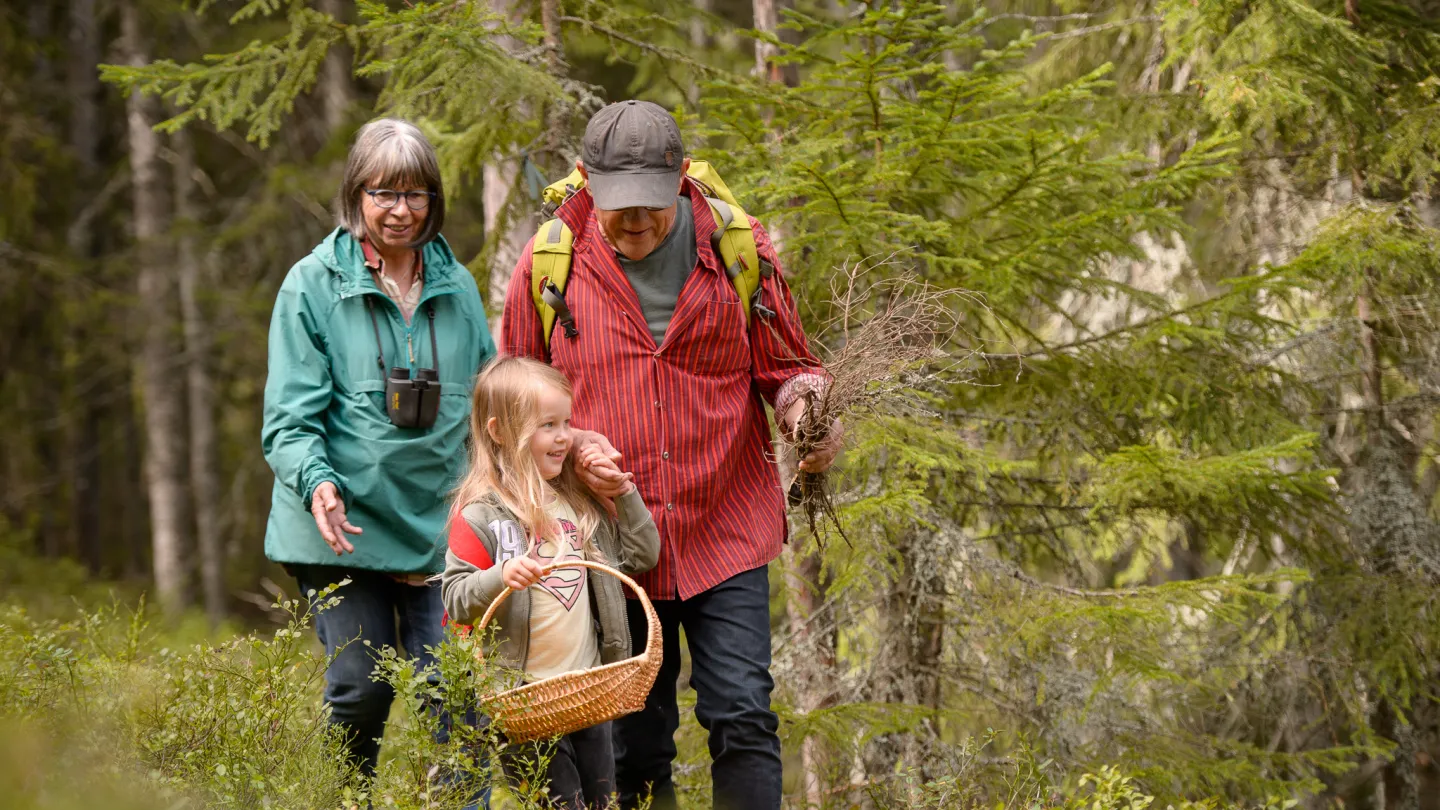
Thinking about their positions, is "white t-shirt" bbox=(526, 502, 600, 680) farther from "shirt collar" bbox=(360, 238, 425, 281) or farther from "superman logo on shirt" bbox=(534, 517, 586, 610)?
"shirt collar" bbox=(360, 238, 425, 281)

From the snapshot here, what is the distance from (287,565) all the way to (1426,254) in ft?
17.6

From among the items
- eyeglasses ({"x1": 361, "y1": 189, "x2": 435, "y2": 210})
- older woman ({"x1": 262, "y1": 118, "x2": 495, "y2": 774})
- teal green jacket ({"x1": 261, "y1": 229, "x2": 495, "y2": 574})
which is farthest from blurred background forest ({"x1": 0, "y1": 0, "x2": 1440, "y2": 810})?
eyeglasses ({"x1": 361, "y1": 189, "x2": 435, "y2": 210})

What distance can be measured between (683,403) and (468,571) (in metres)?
0.81

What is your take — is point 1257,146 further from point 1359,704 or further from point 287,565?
point 287,565

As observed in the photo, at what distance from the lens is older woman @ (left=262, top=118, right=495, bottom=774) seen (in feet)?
13.0

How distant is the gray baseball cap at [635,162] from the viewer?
3.50 meters

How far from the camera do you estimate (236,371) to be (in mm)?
16828

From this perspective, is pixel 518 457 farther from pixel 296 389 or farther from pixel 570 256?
pixel 296 389

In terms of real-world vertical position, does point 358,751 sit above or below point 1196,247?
below

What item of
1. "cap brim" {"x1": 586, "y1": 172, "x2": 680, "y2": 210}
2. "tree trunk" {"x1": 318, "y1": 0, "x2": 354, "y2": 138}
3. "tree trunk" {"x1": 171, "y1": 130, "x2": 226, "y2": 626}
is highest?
"tree trunk" {"x1": 318, "y1": 0, "x2": 354, "y2": 138}

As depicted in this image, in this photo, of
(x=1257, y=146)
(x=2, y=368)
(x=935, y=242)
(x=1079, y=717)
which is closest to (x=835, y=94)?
(x=935, y=242)

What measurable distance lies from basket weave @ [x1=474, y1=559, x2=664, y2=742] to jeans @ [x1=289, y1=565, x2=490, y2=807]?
57 cm

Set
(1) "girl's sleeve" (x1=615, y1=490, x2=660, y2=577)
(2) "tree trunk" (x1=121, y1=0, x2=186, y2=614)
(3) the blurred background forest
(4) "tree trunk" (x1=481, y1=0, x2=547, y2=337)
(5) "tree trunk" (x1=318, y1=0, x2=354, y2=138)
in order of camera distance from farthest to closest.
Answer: (5) "tree trunk" (x1=318, y1=0, x2=354, y2=138)
(2) "tree trunk" (x1=121, y1=0, x2=186, y2=614)
(4) "tree trunk" (x1=481, y1=0, x2=547, y2=337)
(3) the blurred background forest
(1) "girl's sleeve" (x1=615, y1=490, x2=660, y2=577)

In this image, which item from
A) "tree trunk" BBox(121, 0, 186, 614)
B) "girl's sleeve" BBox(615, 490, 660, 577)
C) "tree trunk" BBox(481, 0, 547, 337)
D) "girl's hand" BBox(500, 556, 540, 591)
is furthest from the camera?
"tree trunk" BBox(121, 0, 186, 614)
